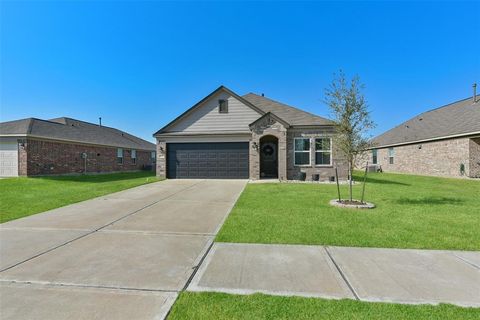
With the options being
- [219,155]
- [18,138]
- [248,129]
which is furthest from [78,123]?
[248,129]

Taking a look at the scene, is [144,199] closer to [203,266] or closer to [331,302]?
[203,266]

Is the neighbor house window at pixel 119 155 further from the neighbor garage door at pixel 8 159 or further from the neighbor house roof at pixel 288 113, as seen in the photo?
the neighbor house roof at pixel 288 113

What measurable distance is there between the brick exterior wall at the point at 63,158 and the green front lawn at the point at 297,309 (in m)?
19.4

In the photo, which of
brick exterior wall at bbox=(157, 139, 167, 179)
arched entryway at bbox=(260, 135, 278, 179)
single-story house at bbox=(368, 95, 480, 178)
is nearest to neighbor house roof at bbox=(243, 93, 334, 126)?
arched entryway at bbox=(260, 135, 278, 179)

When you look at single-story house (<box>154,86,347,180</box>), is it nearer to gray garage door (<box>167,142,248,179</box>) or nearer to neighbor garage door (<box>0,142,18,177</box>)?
gray garage door (<box>167,142,248,179</box>)

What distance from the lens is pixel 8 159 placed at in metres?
16.1

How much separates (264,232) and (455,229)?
4544mm

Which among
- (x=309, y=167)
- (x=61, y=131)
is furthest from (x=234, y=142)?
(x=61, y=131)

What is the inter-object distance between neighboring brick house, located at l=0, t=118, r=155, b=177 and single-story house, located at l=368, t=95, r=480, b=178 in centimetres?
2285

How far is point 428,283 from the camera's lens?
126 inches

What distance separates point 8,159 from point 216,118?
14800 millimetres

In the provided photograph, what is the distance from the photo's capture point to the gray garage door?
55.8ft

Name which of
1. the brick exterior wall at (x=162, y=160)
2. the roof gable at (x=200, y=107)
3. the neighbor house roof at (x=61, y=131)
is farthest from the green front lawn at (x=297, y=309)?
the neighbor house roof at (x=61, y=131)

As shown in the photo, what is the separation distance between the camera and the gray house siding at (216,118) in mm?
17516
